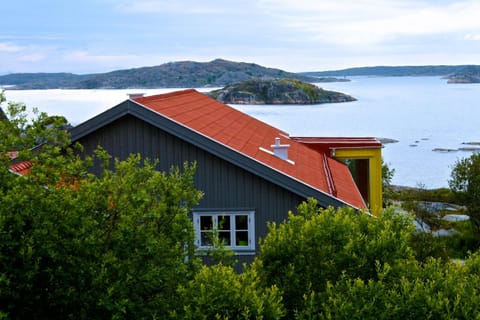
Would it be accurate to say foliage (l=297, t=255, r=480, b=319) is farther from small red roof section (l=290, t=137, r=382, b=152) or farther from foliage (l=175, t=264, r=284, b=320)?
small red roof section (l=290, t=137, r=382, b=152)

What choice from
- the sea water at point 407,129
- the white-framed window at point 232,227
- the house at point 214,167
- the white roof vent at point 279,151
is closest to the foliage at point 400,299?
the house at point 214,167

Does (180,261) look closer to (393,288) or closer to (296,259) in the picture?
(296,259)

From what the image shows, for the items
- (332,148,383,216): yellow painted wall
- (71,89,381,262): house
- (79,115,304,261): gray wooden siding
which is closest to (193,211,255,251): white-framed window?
(71,89,381,262): house

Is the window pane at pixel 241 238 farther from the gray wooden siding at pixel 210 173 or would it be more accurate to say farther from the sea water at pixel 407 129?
the sea water at pixel 407 129

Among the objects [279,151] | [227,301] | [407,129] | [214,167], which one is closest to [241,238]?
[214,167]

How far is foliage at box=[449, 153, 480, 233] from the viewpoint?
32.2 meters

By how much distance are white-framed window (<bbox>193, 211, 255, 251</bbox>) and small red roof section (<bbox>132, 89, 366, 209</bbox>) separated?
5.13 feet

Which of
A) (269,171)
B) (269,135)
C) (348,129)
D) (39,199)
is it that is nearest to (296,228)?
(39,199)

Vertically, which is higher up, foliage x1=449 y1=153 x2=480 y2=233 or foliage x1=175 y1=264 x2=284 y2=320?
foliage x1=175 y1=264 x2=284 y2=320

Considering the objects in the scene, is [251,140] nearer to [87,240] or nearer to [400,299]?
[87,240]

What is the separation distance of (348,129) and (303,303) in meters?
108

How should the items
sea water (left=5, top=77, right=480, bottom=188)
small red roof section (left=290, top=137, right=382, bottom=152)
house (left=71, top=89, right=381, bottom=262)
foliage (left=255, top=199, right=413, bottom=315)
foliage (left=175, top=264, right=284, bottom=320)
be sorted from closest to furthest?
foliage (left=175, top=264, right=284, bottom=320)
foliage (left=255, top=199, right=413, bottom=315)
house (left=71, top=89, right=381, bottom=262)
small red roof section (left=290, top=137, right=382, bottom=152)
sea water (left=5, top=77, right=480, bottom=188)

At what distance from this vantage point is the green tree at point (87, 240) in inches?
299

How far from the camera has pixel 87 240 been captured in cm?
789
